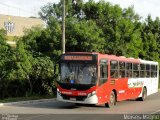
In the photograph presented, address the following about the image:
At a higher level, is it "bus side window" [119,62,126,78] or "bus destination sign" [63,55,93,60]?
"bus destination sign" [63,55,93,60]

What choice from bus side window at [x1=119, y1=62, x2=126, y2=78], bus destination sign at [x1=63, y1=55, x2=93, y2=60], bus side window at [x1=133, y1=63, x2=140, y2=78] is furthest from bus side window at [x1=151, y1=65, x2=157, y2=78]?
bus destination sign at [x1=63, y1=55, x2=93, y2=60]

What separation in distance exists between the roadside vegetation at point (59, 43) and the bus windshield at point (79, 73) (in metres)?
Result: 7.73

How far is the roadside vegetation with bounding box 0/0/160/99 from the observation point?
2880cm

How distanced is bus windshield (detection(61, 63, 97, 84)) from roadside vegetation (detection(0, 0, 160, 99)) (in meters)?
7.73

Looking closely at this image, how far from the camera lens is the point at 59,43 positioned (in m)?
36.4

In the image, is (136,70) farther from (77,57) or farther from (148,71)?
(77,57)

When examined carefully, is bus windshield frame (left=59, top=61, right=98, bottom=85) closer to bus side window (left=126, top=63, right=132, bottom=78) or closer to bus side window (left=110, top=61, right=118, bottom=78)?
bus side window (left=110, top=61, right=118, bottom=78)

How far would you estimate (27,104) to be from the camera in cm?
2300

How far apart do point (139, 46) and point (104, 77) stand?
24.5 metres

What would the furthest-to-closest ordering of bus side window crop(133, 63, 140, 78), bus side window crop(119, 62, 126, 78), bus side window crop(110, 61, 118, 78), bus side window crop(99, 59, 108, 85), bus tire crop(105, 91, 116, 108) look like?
bus side window crop(133, 63, 140, 78)
bus side window crop(119, 62, 126, 78)
bus side window crop(110, 61, 118, 78)
bus tire crop(105, 91, 116, 108)
bus side window crop(99, 59, 108, 85)

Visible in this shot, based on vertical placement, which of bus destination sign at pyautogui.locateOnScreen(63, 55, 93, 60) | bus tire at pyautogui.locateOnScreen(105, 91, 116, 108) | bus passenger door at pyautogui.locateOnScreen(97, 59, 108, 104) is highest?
bus destination sign at pyautogui.locateOnScreen(63, 55, 93, 60)

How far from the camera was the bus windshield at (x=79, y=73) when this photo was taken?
68.0 ft

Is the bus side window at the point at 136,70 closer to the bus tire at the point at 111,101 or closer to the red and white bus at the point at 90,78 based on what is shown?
the red and white bus at the point at 90,78

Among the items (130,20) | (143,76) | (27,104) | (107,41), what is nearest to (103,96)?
(27,104)
